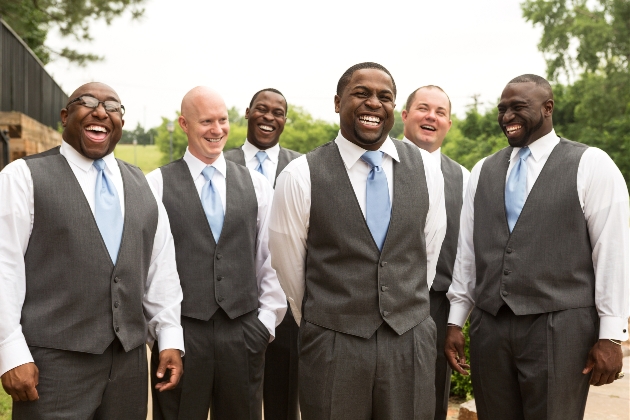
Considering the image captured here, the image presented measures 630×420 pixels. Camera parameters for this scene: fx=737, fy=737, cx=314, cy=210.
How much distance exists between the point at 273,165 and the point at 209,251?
1.70 meters

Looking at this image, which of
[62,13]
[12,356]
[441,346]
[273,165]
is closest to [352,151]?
[12,356]

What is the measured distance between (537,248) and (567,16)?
79.6 feet

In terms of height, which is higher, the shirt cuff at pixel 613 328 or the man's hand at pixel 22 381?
the shirt cuff at pixel 613 328

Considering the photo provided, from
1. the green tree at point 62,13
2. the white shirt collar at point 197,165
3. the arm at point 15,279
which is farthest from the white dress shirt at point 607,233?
the green tree at point 62,13

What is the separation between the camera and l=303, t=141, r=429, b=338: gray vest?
10.1 ft

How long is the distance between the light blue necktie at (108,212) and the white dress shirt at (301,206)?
673 mm

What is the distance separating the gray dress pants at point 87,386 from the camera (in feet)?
9.75

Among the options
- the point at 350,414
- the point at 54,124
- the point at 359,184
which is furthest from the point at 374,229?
the point at 54,124

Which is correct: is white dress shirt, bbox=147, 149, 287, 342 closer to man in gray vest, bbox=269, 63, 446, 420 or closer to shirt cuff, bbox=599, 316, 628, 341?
man in gray vest, bbox=269, 63, 446, 420

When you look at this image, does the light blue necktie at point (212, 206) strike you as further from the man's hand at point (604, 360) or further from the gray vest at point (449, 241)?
the man's hand at point (604, 360)

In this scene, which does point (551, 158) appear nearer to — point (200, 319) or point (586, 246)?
point (586, 246)

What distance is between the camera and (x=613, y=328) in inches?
129

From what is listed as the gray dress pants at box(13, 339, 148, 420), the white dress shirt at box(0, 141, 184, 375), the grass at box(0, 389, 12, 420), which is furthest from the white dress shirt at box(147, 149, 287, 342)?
the grass at box(0, 389, 12, 420)

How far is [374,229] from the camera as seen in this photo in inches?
123
